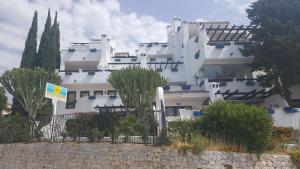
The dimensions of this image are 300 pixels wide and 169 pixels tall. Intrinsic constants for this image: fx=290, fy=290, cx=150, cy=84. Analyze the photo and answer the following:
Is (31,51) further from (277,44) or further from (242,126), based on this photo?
(242,126)

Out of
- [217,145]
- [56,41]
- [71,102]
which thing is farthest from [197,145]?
[56,41]

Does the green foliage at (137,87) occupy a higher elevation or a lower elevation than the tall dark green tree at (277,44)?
lower

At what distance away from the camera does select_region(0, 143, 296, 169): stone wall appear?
12.3 meters

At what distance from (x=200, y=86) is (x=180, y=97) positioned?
2456 millimetres

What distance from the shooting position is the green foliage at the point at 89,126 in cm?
1491

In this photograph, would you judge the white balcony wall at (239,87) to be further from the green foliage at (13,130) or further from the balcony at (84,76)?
the green foliage at (13,130)

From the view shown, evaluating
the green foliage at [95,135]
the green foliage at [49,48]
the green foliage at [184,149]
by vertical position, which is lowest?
the green foliage at [184,149]

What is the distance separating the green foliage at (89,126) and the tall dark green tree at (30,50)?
55.9ft

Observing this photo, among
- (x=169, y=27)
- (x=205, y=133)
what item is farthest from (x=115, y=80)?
(x=169, y=27)

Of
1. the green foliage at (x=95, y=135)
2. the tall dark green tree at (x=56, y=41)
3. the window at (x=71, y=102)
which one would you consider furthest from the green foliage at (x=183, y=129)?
the tall dark green tree at (x=56, y=41)

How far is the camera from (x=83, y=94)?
30641 millimetres

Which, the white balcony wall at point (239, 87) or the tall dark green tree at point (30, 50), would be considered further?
the tall dark green tree at point (30, 50)

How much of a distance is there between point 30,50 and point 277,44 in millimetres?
24469

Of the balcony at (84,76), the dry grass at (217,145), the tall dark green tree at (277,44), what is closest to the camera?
Result: the dry grass at (217,145)
